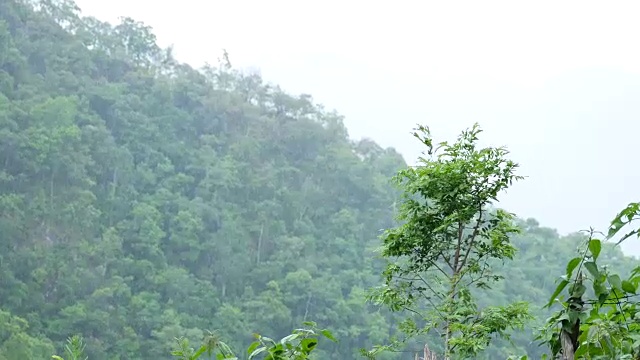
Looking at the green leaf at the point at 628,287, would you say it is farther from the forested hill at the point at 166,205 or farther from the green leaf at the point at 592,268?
the forested hill at the point at 166,205

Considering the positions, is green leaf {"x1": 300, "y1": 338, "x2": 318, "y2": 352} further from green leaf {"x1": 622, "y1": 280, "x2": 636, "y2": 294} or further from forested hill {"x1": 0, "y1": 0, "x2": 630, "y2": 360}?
forested hill {"x1": 0, "y1": 0, "x2": 630, "y2": 360}

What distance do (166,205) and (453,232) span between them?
17.3 meters

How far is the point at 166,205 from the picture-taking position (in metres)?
20.1

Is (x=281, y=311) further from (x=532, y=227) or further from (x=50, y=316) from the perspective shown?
(x=532, y=227)

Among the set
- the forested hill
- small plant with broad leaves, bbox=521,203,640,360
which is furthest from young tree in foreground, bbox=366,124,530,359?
the forested hill

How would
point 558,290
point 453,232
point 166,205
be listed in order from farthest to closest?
point 166,205 → point 453,232 → point 558,290

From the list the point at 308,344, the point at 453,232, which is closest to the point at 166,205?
the point at 453,232

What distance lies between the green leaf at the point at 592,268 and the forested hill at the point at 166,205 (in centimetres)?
1398

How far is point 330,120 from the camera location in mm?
23875

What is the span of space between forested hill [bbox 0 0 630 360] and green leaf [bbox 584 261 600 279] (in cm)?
1398

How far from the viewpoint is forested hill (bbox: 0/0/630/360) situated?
16422mm

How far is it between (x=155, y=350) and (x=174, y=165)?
255 inches

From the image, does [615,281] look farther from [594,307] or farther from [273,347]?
[273,347]

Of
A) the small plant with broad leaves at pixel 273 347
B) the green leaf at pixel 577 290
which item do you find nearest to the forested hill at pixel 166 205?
the small plant with broad leaves at pixel 273 347
